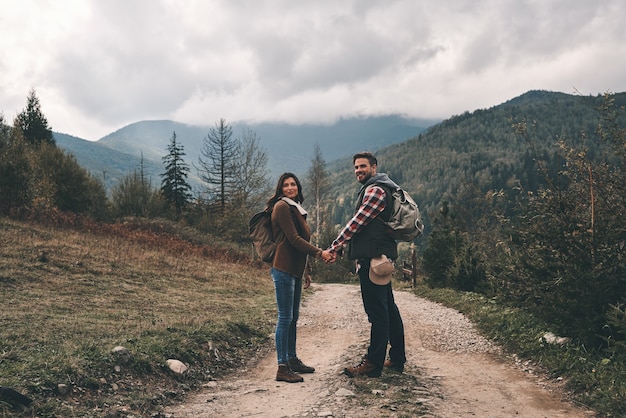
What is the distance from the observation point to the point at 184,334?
21.2 ft

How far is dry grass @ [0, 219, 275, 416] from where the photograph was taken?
4266 millimetres

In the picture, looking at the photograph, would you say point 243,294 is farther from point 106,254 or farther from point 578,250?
point 578,250

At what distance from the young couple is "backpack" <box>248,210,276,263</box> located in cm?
8

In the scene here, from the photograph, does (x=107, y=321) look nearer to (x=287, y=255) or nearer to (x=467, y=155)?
(x=287, y=255)

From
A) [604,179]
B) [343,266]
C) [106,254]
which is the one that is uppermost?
[604,179]

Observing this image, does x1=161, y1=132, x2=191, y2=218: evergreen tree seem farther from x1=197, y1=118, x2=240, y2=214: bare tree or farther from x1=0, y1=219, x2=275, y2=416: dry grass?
x1=0, y1=219, x2=275, y2=416: dry grass

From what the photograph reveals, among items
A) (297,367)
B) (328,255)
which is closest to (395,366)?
(297,367)

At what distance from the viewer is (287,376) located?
198 inches

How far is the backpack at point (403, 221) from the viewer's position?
4.71 m

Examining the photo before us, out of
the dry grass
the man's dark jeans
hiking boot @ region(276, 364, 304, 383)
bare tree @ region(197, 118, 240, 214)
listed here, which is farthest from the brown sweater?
bare tree @ region(197, 118, 240, 214)

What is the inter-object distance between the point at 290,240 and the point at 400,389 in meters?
2.02

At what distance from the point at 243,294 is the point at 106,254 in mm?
4996

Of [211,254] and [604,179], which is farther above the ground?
[604,179]

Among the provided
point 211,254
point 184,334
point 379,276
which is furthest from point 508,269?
point 211,254
